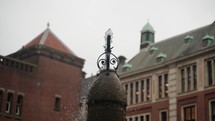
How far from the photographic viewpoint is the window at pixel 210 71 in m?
38.6

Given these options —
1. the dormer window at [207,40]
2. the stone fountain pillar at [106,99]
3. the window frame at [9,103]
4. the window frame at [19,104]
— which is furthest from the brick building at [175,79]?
the stone fountain pillar at [106,99]

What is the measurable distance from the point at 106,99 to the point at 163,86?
3215cm

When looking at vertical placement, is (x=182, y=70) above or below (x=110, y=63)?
above

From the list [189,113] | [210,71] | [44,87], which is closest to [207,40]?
[210,71]

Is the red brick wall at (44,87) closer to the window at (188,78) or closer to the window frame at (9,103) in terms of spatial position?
the window frame at (9,103)

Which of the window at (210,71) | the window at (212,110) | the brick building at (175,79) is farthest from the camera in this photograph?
the brick building at (175,79)

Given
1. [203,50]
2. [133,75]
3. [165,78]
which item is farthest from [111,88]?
[133,75]

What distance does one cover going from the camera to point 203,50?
39.5 metres

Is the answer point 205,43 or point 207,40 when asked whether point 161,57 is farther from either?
point 207,40

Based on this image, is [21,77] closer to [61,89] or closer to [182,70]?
[61,89]

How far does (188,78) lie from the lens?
40844mm

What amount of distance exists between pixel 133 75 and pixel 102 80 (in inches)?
1367

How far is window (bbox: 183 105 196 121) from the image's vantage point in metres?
39.5

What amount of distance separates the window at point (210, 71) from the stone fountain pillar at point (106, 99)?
91.9ft
